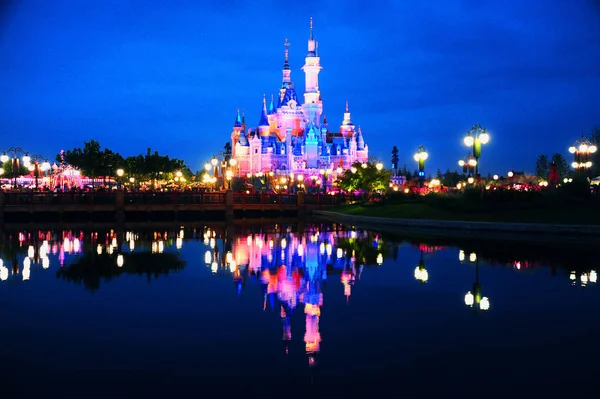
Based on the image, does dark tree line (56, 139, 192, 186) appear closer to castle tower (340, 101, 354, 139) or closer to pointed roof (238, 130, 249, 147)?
pointed roof (238, 130, 249, 147)

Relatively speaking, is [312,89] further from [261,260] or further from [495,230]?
[261,260]

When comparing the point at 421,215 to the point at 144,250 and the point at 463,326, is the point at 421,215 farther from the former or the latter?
the point at 463,326

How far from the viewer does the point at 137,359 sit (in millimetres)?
9938

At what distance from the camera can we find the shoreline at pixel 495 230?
30219 millimetres

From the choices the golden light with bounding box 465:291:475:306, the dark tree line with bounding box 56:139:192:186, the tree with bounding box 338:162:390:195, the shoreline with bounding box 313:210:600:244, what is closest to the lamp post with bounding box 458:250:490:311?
the golden light with bounding box 465:291:475:306

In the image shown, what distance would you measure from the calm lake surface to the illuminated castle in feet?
336

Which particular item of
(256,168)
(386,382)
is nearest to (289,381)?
(386,382)

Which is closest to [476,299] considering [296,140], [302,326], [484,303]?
[484,303]

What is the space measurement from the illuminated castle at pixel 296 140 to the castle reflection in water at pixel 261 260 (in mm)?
89067

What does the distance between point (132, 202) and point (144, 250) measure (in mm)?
31365

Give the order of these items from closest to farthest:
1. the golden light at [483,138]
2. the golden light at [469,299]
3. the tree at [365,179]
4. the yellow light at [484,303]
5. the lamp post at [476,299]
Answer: the yellow light at [484,303] → the lamp post at [476,299] → the golden light at [469,299] → the golden light at [483,138] → the tree at [365,179]

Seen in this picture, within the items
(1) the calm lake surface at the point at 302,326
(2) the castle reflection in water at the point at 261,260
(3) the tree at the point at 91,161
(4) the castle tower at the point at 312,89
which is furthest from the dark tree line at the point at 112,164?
(1) the calm lake surface at the point at 302,326

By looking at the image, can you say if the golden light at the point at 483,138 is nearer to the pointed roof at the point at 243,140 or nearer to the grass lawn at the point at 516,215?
the grass lawn at the point at 516,215

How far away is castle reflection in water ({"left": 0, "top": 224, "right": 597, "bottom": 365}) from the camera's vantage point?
15172 mm
